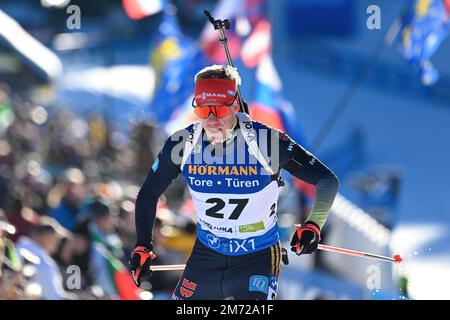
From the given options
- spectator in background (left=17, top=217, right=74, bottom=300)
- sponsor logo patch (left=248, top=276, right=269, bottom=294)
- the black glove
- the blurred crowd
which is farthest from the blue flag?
sponsor logo patch (left=248, top=276, right=269, bottom=294)

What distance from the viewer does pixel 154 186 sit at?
6.45 metres

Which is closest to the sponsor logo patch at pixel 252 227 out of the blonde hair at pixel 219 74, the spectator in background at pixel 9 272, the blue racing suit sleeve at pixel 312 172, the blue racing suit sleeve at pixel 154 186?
the blue racing suit sleeve at pixel 312 172

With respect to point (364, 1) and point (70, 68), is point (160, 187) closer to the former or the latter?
point (364, 1)

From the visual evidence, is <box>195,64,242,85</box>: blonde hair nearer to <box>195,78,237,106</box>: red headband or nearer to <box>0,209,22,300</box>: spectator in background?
<box>195,78,237,106</box>: red headband

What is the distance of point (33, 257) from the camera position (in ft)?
26.9

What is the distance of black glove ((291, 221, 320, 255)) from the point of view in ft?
20.2

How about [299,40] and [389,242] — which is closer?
[389,242]

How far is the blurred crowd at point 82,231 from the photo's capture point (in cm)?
814

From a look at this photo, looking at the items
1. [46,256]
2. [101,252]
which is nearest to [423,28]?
[101,252]

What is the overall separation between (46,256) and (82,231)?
881 millimetres

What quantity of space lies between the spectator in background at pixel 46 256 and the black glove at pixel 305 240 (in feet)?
7.28

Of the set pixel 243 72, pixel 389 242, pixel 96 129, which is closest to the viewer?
pixel 389 242
